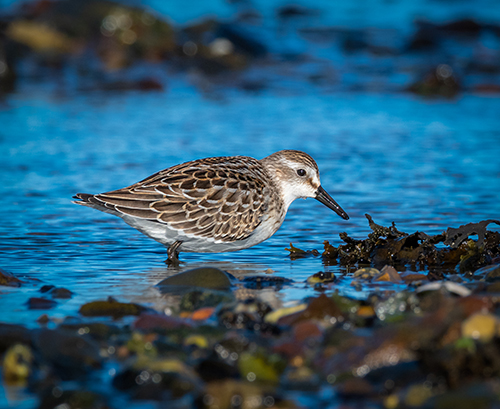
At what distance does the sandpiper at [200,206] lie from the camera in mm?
6535

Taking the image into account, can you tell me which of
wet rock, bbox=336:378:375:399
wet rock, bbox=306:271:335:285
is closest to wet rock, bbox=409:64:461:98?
wet rock, bbox=306:271:335:285

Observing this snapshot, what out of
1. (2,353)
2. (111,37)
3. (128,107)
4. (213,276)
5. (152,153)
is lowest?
(2,353)

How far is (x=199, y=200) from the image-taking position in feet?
22.1

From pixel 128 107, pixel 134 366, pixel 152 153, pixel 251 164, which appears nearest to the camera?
pixel 134 366

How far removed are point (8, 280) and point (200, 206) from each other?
6.02 feet

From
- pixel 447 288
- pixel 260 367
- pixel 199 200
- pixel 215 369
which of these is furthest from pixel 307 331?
pixel 199 200

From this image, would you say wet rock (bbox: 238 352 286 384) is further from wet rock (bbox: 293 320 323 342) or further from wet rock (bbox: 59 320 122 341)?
wet rock (bbox: 59 320 122 341)

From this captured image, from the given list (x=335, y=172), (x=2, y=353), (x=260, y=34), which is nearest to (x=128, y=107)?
(x=335, y=172)

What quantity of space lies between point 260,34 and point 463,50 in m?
5.43


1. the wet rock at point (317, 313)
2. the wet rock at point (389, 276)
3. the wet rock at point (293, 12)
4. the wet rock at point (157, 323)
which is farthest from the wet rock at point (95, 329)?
the wet rock at point (293, 12)

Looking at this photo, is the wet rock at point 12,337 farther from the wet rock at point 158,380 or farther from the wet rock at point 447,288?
the wet rock at point 447,288

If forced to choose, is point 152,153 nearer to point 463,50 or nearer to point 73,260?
point 73,260

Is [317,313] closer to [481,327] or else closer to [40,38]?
[481,327]

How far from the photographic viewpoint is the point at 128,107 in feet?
46.1
